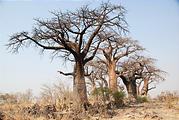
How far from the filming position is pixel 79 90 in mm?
8125

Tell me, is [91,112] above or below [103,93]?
below

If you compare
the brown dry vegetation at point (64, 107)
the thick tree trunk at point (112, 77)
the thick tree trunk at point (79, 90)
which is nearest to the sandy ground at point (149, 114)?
the brown dry vegetation at point (64, 107)

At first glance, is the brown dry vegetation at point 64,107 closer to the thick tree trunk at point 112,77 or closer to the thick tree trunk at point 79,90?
the thick tree trunk at point 79,90

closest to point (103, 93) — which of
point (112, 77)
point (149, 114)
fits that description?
point (149, 114)

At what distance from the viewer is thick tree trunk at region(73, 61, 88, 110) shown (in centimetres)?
792

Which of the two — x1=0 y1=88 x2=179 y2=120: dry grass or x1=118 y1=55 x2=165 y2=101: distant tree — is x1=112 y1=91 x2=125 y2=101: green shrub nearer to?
x1=0 y1=88 x2=179 y2=120: dry grass

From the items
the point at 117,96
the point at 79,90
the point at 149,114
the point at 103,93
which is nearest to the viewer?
the point at 149,114

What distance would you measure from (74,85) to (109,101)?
1.89 metres

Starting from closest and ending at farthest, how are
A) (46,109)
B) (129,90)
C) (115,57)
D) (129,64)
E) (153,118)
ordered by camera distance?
(153,118) → (46,109) → (115,57) → (129,64) → (129,90)

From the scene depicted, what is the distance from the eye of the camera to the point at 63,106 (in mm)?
8594

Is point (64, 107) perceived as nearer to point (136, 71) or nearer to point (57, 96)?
point (57, 96)

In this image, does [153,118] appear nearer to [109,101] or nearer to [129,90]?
[109,101]

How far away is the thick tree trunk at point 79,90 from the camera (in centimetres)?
792

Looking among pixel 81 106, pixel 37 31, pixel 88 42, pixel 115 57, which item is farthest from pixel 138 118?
pixel 115 57
